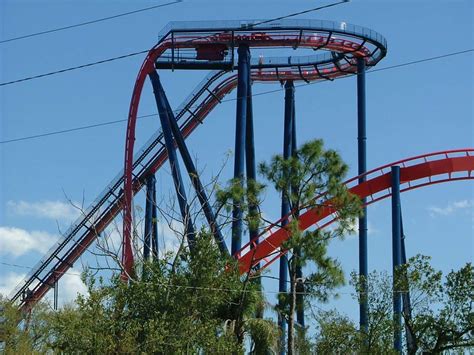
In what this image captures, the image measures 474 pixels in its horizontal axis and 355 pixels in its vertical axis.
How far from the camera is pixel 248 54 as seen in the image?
106 feet

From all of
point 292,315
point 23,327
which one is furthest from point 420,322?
point 23,327

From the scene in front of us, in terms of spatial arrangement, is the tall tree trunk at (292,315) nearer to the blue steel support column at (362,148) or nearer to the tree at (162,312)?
the tree at (162,312)

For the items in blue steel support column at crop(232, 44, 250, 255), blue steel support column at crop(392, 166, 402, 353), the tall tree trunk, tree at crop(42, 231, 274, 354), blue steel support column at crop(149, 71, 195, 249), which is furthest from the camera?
blue steel support column at crop(149, 71, 195, 249)

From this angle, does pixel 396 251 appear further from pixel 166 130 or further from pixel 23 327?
pixel 23 327

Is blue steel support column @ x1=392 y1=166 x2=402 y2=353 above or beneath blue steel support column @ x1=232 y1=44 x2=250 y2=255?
beneath

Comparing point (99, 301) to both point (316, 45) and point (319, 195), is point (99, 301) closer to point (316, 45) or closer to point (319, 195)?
point (319, 195)

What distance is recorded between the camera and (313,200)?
23453 mm

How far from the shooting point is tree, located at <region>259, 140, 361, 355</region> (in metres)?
23.0

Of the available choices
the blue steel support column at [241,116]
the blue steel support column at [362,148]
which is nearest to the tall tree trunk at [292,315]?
the blue steel support column at [362,148]

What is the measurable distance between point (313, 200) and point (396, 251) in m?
5.05

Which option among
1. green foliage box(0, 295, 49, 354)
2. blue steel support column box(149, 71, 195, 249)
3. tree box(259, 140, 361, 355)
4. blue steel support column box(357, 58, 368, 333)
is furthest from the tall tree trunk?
green foliage box(0, 295, 49, 354)

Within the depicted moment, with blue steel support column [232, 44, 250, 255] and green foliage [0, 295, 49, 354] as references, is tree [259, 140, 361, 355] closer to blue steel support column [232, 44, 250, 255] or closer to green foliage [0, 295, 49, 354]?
blue steel support column [232, 44, 250, 255]

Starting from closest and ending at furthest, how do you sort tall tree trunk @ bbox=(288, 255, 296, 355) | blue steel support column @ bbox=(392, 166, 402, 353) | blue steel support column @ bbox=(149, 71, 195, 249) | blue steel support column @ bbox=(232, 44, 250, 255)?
tall tree trunk @ bbox=(288, 255, 296, 355)
blue steel support column @ bbox=(392, 166, 402, 353)
blue steel support column @ bbox=(232, 44, 250, 255)
blue steel support column @ bbox=(149, 71, 195, 249)

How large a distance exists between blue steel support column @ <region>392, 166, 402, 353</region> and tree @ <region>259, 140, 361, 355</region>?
5.29ft
